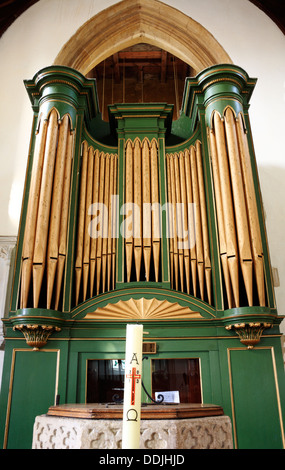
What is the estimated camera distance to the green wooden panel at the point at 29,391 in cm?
384

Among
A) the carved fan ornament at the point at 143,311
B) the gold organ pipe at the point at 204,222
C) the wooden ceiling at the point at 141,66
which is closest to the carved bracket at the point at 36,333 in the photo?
the carved fan ornament at the point at 143,311

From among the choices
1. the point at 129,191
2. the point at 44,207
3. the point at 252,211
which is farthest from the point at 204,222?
the point at 44,207

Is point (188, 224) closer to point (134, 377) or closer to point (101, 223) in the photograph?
point (101, 223)

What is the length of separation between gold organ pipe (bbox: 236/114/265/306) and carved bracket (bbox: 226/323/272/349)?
0.78 ft

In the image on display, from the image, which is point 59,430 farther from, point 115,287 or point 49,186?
point 49,186

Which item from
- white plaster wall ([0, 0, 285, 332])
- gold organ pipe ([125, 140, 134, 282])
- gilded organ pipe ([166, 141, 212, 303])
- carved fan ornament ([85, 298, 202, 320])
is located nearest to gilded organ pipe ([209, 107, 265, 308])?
gilded organ pipe ([166, 141, 212, 303])

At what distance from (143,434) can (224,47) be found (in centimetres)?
661

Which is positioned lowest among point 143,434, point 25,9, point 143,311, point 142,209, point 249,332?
point 143,434

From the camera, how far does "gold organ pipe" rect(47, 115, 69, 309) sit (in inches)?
171

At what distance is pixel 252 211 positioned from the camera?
4555 mm

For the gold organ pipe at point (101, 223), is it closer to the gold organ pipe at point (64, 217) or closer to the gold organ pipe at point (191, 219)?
the gold organ pipe at point (64, 217)

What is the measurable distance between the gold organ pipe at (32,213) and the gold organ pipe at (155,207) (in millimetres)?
1375

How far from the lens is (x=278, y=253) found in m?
5.57

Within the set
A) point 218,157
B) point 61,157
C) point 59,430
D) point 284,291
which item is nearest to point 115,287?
point 61,157
